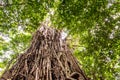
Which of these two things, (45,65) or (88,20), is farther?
(88,20)

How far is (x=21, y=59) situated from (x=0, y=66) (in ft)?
A: 16.2

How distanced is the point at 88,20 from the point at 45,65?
1735 mm

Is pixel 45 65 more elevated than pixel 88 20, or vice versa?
pixel 88 20

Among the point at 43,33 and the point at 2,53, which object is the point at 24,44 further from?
the point at 43,33

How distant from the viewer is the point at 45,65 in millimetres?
3619

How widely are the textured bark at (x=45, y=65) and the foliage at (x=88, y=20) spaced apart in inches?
26.3

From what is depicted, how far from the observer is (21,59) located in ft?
13.3

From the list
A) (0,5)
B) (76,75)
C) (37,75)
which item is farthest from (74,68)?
(0,5)

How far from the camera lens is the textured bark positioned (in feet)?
Answer: 10.9

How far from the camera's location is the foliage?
4.64 meters

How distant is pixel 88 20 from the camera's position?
4766 mm

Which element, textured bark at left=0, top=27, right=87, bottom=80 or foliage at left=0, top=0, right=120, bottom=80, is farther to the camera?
foliage at left=0, top=0, right=120, bottom=80

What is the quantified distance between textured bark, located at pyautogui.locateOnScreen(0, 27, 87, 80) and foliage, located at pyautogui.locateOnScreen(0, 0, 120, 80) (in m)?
0.67

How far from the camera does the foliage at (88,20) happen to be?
15.2 feet
